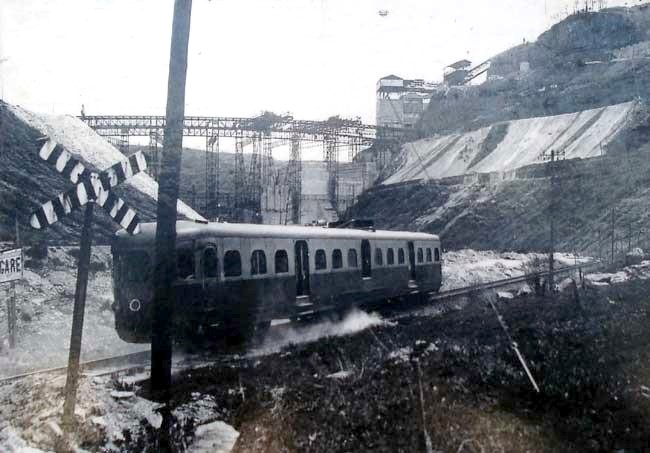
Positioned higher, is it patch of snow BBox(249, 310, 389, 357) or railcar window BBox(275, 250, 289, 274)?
railcar window BBox(275, 250, 289, 274)

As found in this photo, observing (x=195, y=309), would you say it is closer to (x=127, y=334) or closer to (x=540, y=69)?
(x=127, y=334)

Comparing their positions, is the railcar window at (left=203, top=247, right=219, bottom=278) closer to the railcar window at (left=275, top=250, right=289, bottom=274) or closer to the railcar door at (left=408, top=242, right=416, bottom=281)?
the railcar window at (left=275, top=250, right=289, bottom=274)

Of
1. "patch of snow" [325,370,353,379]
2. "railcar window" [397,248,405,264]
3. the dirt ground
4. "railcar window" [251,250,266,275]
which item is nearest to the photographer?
the dirt ground

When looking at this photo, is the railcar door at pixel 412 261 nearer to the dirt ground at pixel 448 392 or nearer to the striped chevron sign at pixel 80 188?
the dirt ground at pixel 448 392

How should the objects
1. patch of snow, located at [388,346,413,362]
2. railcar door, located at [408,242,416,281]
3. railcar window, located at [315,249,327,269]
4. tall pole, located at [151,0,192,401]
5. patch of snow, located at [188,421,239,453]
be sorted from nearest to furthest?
1. patch of snow, located at [188,421,239,453]
2. tall pole, located at [151,0,192,401]
3. patch of snow, located at [388,346,413,362]
4. railcar window, located at [315,249,327,269]
5. railcar door, located at [408,242,416,281]

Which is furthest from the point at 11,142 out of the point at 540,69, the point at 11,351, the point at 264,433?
the point at 540,69

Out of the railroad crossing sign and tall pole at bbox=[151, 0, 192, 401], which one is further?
tall pole at bbox=[151, 0, 192, 401]

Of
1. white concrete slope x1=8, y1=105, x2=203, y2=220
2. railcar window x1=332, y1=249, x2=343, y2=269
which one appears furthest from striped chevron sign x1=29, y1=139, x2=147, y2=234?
white concrete slope x1=8, y1=105, x2=203, y2=220

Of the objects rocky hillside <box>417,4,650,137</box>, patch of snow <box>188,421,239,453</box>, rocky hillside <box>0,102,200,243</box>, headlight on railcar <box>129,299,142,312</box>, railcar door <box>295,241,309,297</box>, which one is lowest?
patch of snow <box>188,421,239,453</box>
